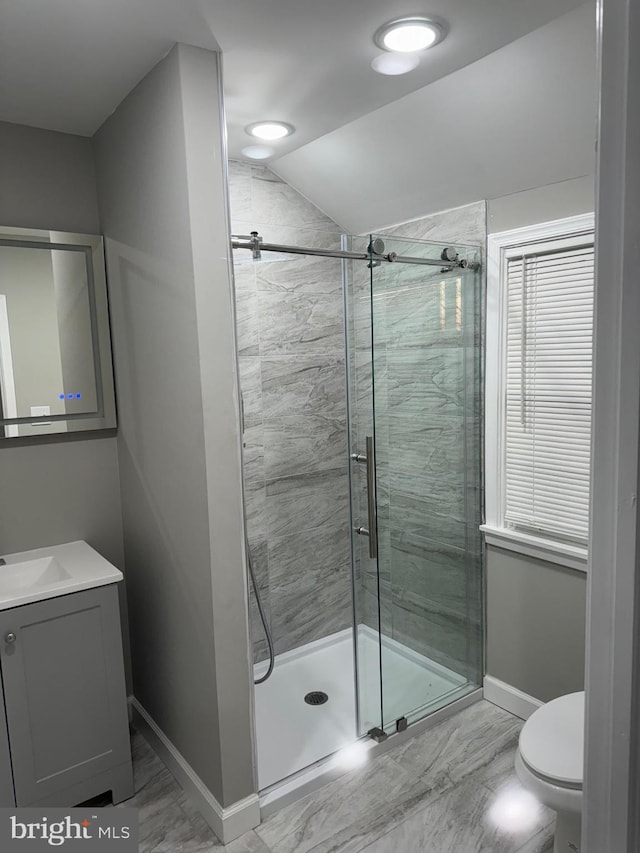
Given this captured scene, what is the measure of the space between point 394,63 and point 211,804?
8.29 feet

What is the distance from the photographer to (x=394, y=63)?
1.94 m

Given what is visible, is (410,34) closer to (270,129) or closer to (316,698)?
(270,129)

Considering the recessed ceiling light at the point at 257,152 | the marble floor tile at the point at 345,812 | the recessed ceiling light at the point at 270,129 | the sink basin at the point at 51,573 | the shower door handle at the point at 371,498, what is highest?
the recessed ceiling light at the point at 257,152

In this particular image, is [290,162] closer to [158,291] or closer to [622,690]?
[158,291]

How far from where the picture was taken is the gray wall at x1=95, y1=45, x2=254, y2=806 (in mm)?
1899

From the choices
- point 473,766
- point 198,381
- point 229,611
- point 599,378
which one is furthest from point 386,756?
point 599,378

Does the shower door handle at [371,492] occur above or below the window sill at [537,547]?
above

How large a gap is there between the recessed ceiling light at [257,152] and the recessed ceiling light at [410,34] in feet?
3.21

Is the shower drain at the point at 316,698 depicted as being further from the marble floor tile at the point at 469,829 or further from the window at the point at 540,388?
the window at the point at 540,388

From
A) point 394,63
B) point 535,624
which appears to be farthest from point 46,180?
point 535,624

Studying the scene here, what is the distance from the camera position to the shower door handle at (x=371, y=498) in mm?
2459

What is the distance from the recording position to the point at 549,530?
8.32 ft

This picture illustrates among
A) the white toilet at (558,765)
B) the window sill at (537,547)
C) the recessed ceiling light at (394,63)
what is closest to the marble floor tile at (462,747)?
the white toilet at (558,765)

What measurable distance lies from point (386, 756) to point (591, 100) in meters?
2.52
